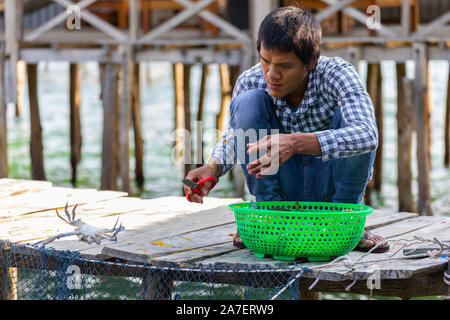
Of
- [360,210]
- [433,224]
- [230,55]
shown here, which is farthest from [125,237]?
[230,55]

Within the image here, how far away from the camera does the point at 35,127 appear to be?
35.9ft

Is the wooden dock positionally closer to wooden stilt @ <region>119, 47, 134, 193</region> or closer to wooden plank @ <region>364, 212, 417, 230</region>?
wooden plank @ <region>364, 212, 417, 230</region>

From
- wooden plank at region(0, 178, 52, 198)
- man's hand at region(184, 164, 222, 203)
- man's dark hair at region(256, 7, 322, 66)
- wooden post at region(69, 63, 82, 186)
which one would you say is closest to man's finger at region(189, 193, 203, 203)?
man's hand at region(184, 164, 222, 203)

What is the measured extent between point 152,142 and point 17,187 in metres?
11.0

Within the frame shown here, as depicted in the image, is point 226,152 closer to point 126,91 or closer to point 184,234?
point 184,234

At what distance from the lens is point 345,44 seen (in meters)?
8.89

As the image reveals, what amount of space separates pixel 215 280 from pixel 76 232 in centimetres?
66

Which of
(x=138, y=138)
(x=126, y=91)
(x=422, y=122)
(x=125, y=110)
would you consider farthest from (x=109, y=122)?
(x=422, y=122)

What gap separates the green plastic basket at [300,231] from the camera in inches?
128

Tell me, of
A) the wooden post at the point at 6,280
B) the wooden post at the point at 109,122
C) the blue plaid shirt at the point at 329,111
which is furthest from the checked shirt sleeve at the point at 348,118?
the wooden post at the point at 109,122

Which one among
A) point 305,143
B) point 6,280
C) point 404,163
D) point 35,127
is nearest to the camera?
point 305,143

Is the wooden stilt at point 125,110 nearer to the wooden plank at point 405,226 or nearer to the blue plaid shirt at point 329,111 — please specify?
the wooden plank at point 405,226

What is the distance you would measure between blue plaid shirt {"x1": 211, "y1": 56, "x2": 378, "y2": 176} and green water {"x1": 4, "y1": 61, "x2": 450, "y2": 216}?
745 mm

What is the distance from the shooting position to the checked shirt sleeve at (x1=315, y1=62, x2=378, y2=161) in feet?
10.4
